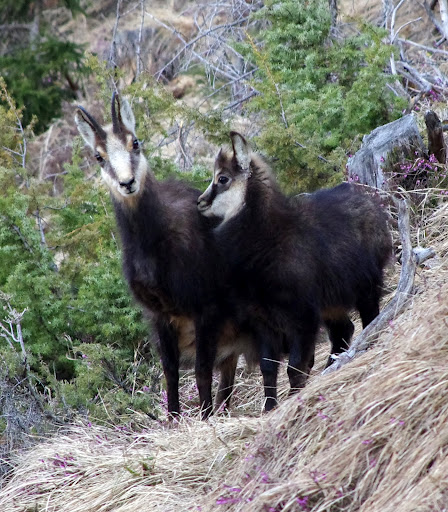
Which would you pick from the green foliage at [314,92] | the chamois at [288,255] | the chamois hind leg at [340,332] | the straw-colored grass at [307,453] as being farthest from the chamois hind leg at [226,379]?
the green foliage at [314,92]

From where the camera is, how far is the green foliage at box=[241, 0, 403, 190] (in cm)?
869

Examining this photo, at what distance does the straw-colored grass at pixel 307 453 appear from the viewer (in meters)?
4.33

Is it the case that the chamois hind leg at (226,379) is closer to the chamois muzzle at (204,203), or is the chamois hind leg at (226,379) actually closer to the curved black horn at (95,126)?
the chamois muzzle at (204,203)

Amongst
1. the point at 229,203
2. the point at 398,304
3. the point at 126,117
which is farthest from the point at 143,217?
the point at 398,304

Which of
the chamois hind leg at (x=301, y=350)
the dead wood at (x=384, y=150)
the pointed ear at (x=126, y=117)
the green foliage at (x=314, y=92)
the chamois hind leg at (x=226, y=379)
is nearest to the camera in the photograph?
the chamois hind leg at (x=301, y=350)

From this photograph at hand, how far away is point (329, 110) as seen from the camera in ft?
29.3

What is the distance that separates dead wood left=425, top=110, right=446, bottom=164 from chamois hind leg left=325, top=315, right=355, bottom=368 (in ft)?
5.64

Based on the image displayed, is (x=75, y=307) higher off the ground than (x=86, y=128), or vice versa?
(x=86, y=128)

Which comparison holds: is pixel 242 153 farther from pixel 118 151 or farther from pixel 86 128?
pixel 86 128

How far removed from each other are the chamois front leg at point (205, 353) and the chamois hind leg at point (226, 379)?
36 centimetres

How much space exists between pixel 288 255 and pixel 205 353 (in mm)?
905

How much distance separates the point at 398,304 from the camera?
5.70 m

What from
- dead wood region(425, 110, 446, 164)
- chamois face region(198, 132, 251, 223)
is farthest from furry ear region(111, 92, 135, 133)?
dead wood region(425, 110, 446, 164)

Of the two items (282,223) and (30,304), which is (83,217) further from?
(282,223)
